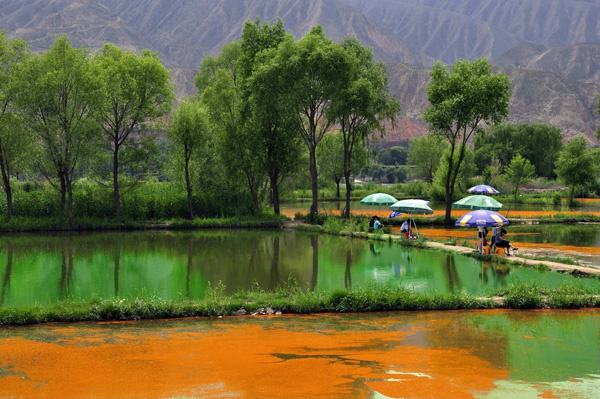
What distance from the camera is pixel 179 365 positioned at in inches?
543

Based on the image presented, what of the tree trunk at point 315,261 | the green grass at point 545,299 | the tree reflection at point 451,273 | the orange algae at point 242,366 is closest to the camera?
the orange algae at point 242,366

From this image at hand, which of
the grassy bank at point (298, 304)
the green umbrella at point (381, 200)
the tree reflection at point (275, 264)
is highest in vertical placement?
the green umbrella at point (381, 200)

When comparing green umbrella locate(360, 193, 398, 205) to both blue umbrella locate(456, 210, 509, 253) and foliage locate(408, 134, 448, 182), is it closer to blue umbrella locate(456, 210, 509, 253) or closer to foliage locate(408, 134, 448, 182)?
blue umbrella locate(456, 210, 509, 253)

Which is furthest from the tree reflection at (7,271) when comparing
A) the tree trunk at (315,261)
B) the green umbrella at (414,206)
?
the green umbrella at (414,206)

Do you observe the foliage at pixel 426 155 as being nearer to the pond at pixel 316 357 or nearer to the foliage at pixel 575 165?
the foliage at pixel 575 165

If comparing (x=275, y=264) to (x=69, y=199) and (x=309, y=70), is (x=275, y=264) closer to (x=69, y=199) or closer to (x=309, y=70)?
(x=309, y=70)

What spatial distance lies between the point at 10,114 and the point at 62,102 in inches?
135

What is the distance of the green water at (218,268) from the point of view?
71.9 feet

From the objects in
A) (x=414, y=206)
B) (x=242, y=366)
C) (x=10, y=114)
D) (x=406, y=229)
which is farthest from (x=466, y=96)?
(x=242, y=366)

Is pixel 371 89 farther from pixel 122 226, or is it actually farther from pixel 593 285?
pixel 593 285

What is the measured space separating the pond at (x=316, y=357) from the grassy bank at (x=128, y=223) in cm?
2791

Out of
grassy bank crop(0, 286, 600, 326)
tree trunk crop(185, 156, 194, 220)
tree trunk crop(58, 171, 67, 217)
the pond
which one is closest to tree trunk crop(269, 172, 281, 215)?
tree trunk crop(185, 156, 194, 220)

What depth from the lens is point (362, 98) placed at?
45281 mm

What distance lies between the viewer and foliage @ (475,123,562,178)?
11894 centimetres
